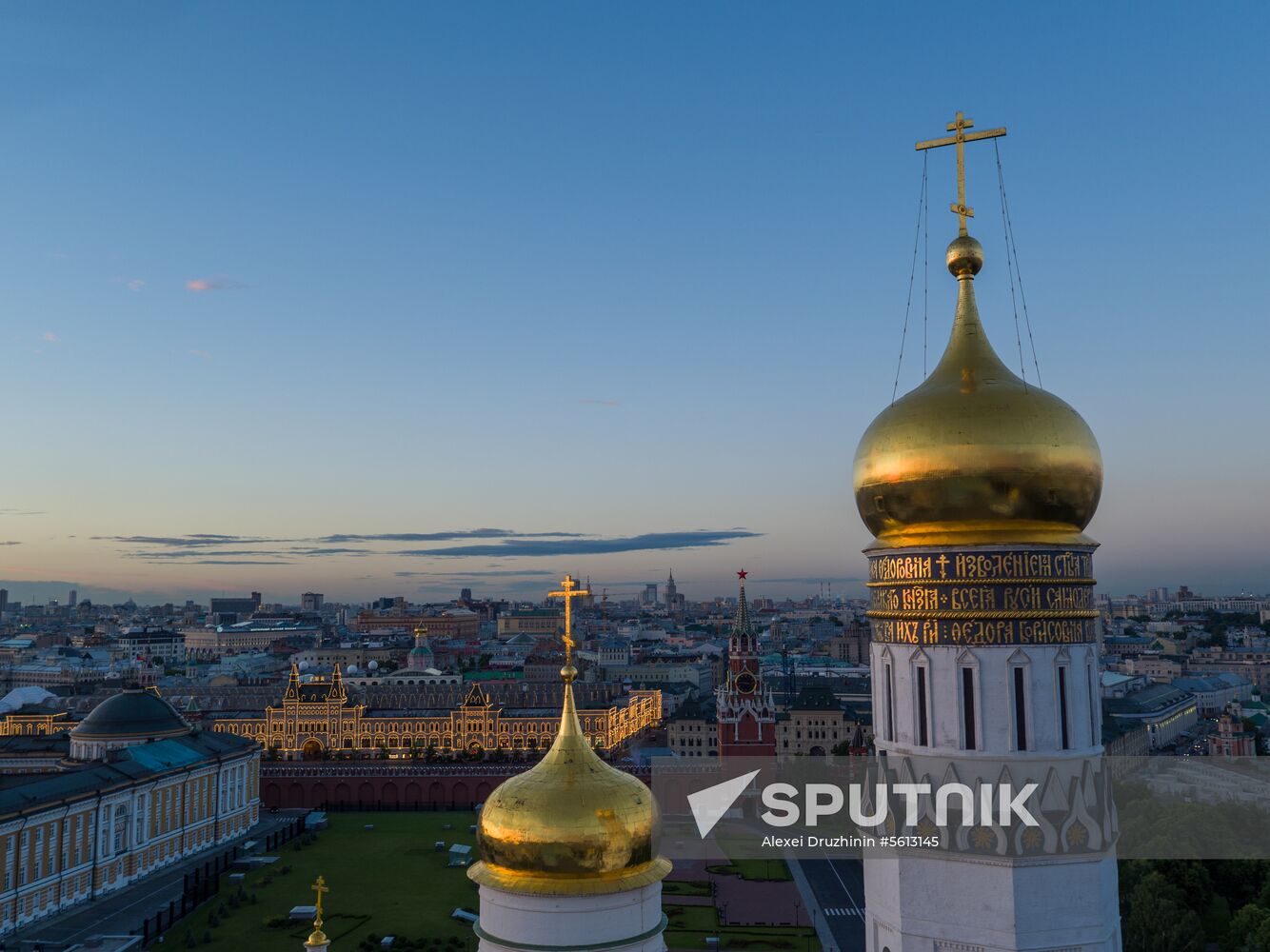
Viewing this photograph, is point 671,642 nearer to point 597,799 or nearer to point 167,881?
point 167,881

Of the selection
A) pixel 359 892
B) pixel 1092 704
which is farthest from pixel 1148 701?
pixel 1092 704

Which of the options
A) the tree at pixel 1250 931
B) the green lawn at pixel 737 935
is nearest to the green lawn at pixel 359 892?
→ the green lawn at pixel 737 935

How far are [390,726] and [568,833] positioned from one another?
66.3 m

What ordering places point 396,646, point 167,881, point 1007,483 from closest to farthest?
point 1007,483
point 167,881
point 396,646

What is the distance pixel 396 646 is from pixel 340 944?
4923 inches

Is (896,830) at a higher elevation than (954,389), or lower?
lower

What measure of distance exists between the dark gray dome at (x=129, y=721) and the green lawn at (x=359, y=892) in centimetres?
1004

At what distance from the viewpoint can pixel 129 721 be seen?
54188 mm

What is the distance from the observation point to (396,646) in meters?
157

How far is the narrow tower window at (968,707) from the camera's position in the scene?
35.5 ft

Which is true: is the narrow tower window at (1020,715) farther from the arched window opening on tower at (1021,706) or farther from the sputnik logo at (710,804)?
the sputnik logo at (710,804)

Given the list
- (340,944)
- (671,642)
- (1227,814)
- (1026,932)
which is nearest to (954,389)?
(1026,932)

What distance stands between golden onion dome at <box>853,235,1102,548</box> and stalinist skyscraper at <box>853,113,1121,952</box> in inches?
0.6

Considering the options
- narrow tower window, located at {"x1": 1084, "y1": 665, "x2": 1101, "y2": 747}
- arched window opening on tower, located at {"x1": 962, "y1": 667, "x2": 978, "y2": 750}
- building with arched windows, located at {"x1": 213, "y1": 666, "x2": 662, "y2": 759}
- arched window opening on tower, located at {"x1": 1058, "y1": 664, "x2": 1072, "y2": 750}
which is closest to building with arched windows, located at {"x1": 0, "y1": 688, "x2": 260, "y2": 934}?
building with arched windows, located at {"x1": 213, "y1": 666, "x2": 662, "y2": 759}
